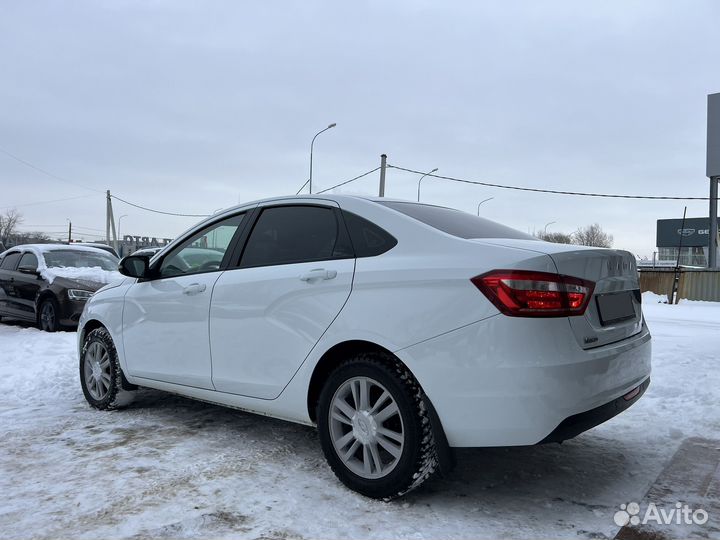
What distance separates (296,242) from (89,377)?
264 centimetres

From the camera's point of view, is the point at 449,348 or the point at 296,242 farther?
the point at 296,242

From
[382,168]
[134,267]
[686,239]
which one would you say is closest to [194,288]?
[134,267]

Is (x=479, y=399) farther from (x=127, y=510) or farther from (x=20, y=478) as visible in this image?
(x=20, y=478)

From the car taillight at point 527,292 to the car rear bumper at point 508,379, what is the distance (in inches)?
2.0

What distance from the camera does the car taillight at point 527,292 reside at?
2.66 metres

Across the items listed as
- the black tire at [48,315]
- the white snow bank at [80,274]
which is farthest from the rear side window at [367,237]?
the black tire at [48,315]

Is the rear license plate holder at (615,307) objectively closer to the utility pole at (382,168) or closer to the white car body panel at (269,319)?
the white car body panel at (269,319)

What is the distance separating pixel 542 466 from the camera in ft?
11.7

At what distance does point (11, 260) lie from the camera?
11258 mm

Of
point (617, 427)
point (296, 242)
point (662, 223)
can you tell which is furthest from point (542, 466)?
point (662, 223)

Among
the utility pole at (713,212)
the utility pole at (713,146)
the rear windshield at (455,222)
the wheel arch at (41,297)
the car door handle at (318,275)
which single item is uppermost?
the utility pole at (713,146)

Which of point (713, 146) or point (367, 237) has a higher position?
point (713, 146)

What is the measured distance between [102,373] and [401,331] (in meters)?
3.16

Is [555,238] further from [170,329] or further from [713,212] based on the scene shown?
[170,329]
